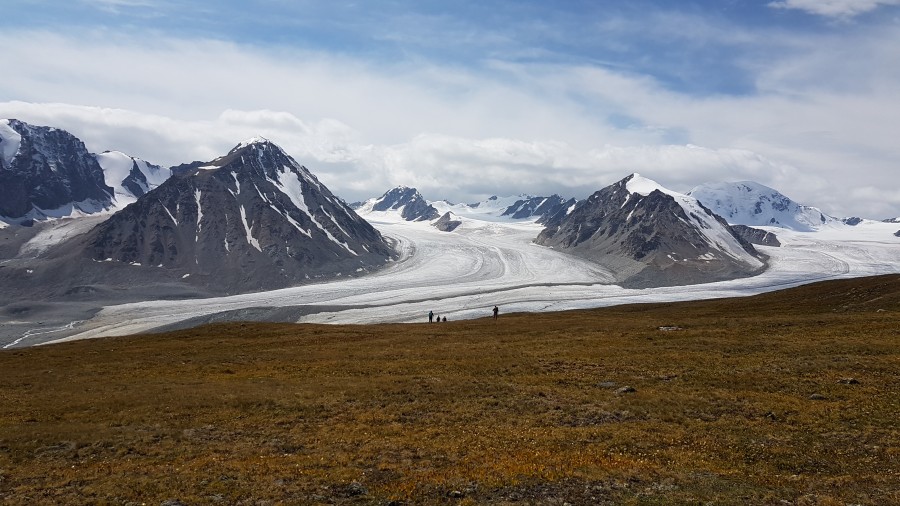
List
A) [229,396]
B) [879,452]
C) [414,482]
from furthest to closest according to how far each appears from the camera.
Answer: [229,396] < [879,452] < [414,482]

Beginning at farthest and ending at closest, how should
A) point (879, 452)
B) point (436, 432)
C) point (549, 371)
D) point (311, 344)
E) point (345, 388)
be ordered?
point (311, 344) < point (549, 371) < point (345, 388) < point (436, 432) < point (879, 452)

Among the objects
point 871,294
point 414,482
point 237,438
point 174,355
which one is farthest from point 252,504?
point 871,294

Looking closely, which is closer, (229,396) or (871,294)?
(229,396)

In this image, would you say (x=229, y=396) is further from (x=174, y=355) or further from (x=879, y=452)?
(x=879, y=452)

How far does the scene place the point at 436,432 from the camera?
85.3ft

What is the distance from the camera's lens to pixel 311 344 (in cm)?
5791

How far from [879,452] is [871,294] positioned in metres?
56.2

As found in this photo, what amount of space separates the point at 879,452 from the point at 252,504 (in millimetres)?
21554

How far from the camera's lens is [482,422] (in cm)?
2744

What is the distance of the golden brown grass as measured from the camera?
18.6m

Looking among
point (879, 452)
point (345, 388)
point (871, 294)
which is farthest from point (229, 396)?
point (871, 294)

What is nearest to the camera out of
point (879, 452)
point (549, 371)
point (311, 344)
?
point (879, 452)

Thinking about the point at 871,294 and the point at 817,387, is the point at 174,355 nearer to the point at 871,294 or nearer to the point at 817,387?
the point at 817,387

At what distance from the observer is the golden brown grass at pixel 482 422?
18.6 meters
